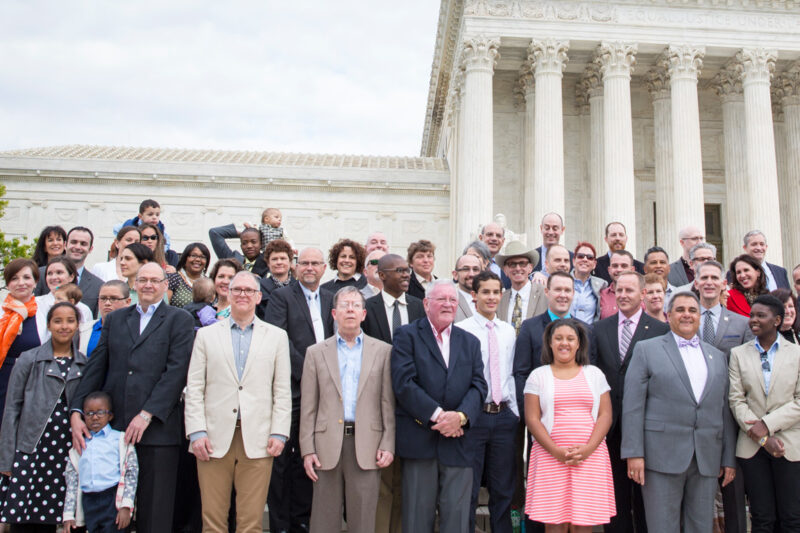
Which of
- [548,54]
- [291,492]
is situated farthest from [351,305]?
[548,54]

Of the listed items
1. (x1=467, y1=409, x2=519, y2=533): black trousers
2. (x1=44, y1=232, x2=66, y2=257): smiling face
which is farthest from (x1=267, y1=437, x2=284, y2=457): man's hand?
(x1=44, y1=232, x2=66, y2=257): smiling face

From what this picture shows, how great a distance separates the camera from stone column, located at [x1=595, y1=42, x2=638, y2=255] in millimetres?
22719

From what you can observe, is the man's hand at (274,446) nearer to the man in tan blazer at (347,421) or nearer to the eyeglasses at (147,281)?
the man in tan blazer at (347,421)

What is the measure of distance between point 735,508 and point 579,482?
197 centimetres

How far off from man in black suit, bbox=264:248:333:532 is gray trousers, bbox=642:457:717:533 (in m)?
3.45

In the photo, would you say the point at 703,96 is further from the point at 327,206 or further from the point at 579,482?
the point at 579,482

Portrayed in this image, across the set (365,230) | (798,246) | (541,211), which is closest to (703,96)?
(798,246)

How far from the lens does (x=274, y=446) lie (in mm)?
6242

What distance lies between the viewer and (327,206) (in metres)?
26.1

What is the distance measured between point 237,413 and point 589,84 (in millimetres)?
23033

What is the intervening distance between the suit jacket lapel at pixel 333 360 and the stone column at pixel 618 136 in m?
17.7

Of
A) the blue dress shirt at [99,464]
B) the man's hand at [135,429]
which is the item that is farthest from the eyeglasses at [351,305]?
the blue dress shirt at [99,464]

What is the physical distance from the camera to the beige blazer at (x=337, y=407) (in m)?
6.33

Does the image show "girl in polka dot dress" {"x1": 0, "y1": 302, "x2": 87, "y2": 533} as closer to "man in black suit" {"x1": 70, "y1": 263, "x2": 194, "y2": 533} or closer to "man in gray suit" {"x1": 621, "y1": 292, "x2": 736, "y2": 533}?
"man in black suit" {"x1": 70, "y1": 263, "x2": 194, "y2": 533}
